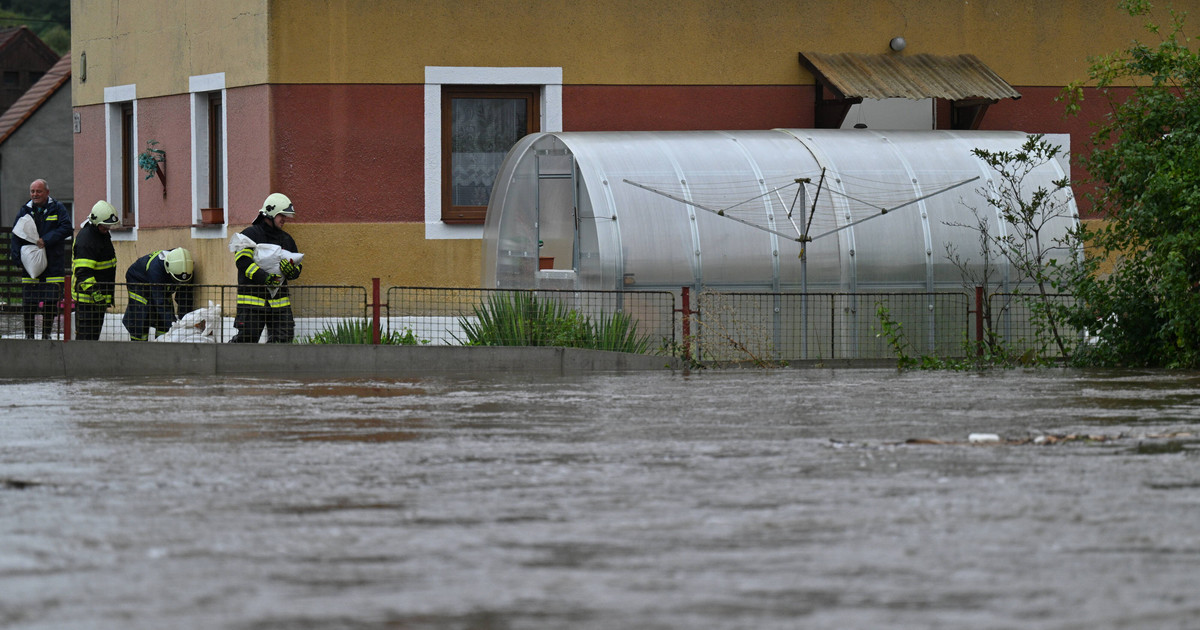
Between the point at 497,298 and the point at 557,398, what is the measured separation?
4.66 m

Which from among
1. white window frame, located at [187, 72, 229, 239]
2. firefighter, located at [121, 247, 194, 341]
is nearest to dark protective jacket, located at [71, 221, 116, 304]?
firefighter, located at [121, 247, 194, 341]

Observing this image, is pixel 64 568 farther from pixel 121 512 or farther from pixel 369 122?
pixel 369 122

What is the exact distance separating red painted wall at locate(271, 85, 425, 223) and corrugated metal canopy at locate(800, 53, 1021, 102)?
5.01 meters

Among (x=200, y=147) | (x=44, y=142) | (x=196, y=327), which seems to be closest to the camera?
(x=196, y=327)

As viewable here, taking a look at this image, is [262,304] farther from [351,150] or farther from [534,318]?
[351,150]

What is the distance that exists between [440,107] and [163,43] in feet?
14.1

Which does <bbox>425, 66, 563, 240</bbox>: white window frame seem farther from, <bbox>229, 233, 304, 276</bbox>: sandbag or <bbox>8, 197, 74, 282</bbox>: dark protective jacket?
<bbox>8, 197, 74, 282</bbox>: dark protective jacket

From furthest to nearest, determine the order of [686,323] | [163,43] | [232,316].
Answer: [163,43] < [232,316] < [686,323]

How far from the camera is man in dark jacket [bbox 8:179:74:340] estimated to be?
18.5 metres

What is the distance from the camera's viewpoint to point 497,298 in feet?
55.1

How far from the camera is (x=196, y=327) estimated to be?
60.3ft

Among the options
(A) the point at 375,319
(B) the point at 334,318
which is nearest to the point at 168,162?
(B) the point at 334,318

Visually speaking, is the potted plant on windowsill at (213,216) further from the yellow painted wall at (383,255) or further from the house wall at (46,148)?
the house wall at (46,148)

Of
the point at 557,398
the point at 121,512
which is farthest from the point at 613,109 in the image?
the point at 121,512
